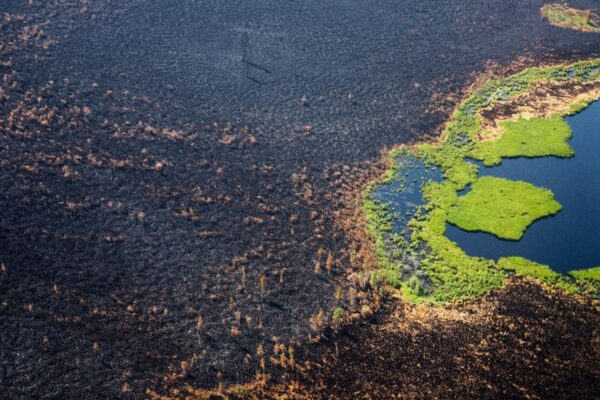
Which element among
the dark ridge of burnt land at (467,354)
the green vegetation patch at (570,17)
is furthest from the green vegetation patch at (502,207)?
the green vegetation patch at (570,17)

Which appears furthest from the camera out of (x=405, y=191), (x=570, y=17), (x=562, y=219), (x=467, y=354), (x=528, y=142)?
(x=570, y=17)

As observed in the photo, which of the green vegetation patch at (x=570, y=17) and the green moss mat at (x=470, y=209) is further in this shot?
the green vegetation patch at (x=570, y=17)

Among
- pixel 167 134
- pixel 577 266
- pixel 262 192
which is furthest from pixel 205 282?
pixel 577 266

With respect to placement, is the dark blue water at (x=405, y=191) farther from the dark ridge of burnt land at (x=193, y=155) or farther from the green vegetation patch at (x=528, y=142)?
the green vegetation patch at (x=528, y=142)

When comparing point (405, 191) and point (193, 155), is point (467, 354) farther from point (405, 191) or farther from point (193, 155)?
point (193, 155)

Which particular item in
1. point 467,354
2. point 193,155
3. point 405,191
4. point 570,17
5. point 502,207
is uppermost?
point 570,17

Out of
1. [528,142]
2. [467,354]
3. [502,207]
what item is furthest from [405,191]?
[467,354]

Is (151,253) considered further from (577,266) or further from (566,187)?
(566,187)
